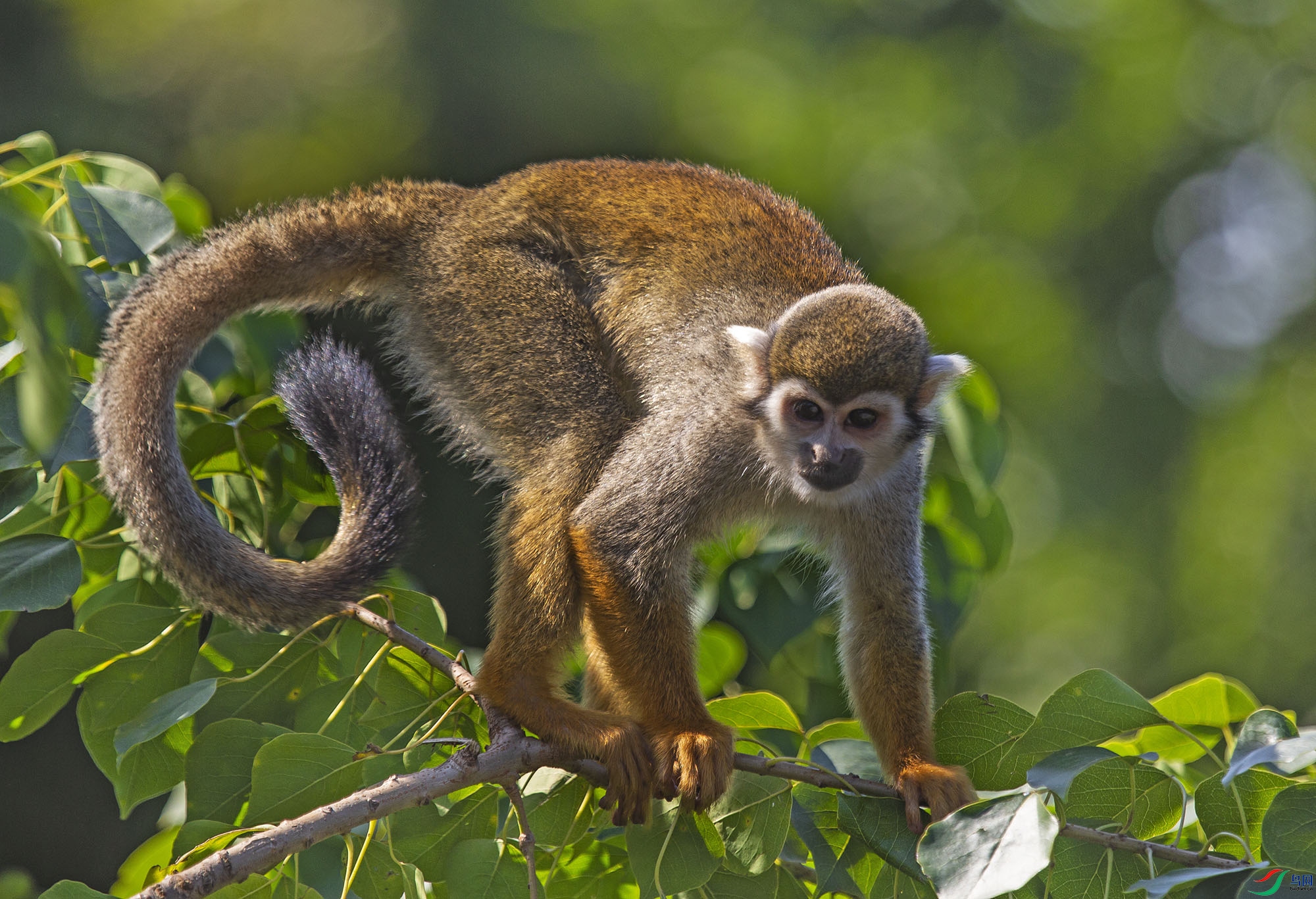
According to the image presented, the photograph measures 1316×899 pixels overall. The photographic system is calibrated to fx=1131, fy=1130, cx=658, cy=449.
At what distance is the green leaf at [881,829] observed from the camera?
210cm

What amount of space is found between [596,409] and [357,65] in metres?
10.3

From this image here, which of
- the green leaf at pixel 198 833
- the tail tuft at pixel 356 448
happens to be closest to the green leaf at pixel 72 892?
the green leaf at pixel 198 833

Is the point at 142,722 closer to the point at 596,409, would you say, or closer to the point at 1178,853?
the point at 596,409

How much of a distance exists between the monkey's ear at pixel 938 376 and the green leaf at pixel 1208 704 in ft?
→ 3.41

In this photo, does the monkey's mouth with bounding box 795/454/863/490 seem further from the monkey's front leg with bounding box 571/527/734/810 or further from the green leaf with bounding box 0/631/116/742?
the green leaf with bounding box 0/631/116/742

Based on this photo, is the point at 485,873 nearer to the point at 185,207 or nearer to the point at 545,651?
the point at 545,651

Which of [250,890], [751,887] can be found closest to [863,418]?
[751,887]

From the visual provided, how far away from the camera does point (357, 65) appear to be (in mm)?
12125

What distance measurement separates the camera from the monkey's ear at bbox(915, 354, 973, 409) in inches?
122

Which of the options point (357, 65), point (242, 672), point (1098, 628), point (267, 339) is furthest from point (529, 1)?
point (242, 672)

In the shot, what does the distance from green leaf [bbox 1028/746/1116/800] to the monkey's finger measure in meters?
0.45

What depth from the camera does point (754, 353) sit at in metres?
3.11

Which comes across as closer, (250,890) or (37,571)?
(250,890)

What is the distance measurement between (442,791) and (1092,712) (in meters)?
1.21
